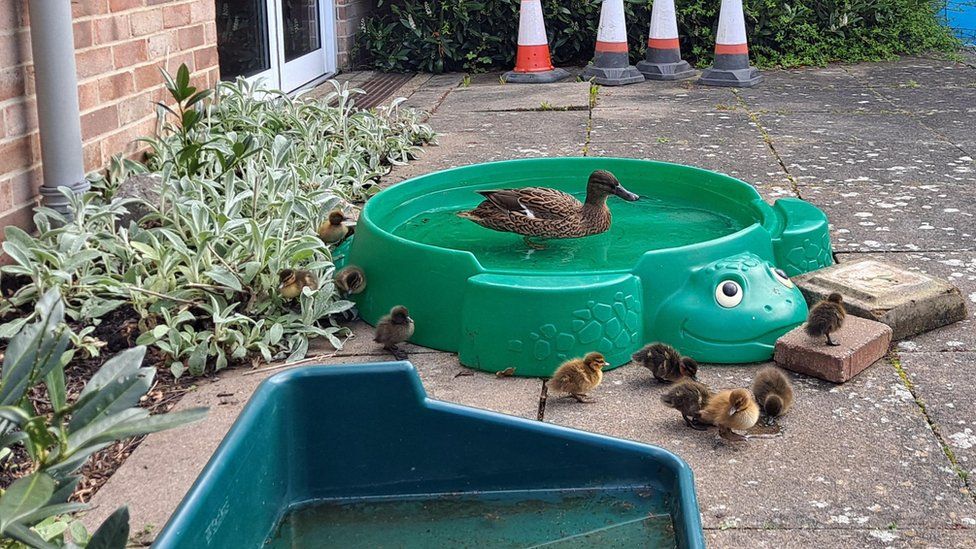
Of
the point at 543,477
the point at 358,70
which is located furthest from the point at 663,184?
the point at 358,70

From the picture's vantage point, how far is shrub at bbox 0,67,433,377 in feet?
11.5

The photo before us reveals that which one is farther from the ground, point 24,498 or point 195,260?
point 24,498

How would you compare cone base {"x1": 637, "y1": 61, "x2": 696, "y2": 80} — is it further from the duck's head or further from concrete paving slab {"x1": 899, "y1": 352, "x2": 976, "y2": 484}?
concrete paving slab {"x1": 899, "y1": 352, "x2": 976, "y2": 484}

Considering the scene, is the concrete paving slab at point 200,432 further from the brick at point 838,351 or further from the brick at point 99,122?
the brick at point 99,122

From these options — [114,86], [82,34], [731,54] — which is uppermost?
[82,34]

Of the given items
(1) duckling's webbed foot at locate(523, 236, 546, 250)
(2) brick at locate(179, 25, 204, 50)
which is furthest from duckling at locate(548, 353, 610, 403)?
(2) brick at locate(179, 25, 204, 50)

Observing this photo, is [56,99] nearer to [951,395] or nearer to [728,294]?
[728,294]

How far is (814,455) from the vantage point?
2.86 m

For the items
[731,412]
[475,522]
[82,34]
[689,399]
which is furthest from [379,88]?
[475,522]

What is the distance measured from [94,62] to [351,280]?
1.67m

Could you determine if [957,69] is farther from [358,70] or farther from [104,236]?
[104,236]

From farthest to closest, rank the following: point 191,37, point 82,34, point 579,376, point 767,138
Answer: point 767,138 < point 191,37 < point 82,34 < point 579,376

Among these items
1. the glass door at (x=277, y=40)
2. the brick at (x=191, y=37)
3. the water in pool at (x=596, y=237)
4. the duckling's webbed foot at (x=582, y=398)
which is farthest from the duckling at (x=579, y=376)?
the glass door at (x=277, y=40)

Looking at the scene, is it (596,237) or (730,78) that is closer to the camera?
(596,237)
